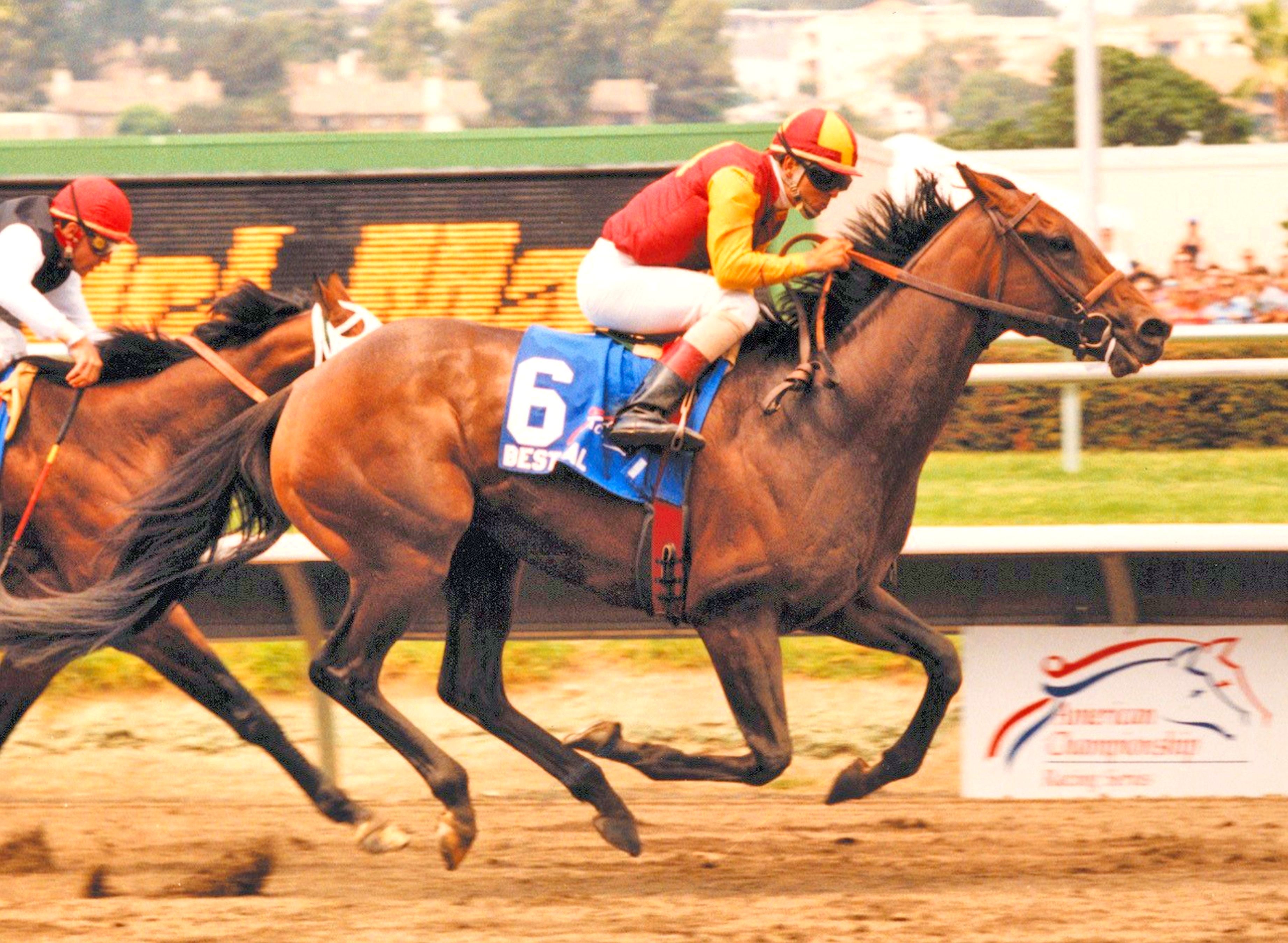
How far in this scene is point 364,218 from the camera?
908cm

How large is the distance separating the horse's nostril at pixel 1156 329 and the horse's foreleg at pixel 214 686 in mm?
2186

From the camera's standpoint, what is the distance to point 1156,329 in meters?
3.91

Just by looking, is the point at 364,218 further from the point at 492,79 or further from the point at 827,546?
the point at 492,79

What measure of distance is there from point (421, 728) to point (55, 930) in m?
2.04

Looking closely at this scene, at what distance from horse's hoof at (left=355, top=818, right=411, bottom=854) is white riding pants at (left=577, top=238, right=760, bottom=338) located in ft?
4.26

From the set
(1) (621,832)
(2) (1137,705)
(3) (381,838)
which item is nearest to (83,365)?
(3) (381,838)

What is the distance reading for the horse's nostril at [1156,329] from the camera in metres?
3.90

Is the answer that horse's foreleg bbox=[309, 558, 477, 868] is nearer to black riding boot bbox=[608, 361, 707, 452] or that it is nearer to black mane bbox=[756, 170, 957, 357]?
black riding boot bbox=[608, 361, 707, 452]

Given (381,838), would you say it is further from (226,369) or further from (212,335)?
(212,335)

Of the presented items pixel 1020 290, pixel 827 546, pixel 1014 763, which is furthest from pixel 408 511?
pixel 1014 763

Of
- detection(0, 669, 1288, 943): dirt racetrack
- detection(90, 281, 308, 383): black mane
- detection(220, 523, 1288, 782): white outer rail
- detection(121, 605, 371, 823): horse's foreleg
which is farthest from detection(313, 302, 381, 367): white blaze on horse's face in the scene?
detection(0, 669, 1288, 943): dirt racetrack

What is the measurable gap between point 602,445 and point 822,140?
33.2 inches

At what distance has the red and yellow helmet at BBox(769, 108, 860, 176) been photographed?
3.97 m

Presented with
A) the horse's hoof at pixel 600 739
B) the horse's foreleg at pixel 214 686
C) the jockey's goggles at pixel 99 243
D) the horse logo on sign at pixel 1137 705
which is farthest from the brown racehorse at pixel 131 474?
the horse logo on sign at pixel 1137 705
